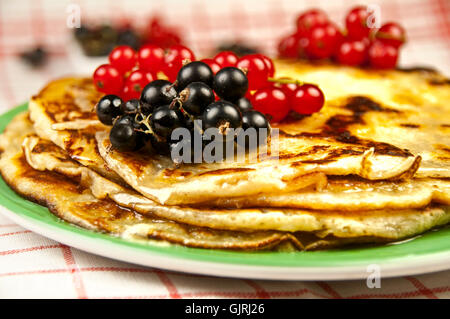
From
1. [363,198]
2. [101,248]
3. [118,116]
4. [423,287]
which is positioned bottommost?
[423,287]

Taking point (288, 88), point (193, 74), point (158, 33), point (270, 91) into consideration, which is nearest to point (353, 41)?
point (288, 88)

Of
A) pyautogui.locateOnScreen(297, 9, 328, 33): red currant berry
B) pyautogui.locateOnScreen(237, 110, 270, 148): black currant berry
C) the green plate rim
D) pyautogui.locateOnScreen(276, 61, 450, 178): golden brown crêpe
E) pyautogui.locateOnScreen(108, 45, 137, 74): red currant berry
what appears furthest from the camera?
pyautogui.locateOnScreen(297, 9, 328, 33): red currant berry

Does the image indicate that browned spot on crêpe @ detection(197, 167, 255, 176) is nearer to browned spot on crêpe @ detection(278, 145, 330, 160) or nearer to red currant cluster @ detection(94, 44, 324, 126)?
browned spot on crêpe @ detection(278, 145, 330, 160)

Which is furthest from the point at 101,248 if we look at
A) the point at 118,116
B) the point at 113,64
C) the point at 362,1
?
the point at 362,1

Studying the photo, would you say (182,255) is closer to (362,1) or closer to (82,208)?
(82,208)

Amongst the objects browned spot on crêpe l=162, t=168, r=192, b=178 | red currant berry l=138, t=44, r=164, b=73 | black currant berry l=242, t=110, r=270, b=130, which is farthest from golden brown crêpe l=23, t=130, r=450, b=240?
red currant berry l=138, t=44, r=164, b=73

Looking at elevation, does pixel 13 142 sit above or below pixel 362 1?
below
